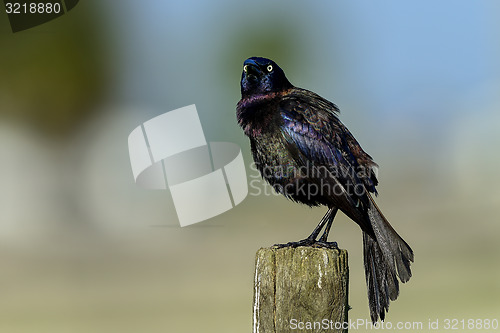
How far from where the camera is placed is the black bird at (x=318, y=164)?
4.31 meters

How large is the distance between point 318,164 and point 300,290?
1306 millimetres

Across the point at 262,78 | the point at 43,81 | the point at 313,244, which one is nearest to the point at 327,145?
the point at 313,244

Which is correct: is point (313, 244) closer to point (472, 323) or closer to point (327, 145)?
point (327, 145)

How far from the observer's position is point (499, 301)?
11156mm

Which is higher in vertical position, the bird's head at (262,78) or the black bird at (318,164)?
the bird's head at (262,78)

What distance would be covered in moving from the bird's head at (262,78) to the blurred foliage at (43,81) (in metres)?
14.6

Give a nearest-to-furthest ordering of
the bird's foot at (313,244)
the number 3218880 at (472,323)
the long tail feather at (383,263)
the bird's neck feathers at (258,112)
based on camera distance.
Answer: the bird's foot at (313,244)
the long tail feather at (383,263)
the bird's neck feathers at (258,112)
the number 3218880 at (472,323)

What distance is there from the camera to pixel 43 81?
61.6 feet

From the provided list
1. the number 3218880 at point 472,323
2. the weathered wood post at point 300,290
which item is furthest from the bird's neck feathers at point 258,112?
the number 3218880 at point 472,323

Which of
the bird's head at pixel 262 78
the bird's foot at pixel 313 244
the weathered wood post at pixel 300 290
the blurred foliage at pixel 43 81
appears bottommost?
the weathered wood post at pixel 300 290

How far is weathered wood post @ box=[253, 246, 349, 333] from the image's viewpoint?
3.50 meters

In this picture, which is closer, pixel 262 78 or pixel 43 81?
pixel 262 78

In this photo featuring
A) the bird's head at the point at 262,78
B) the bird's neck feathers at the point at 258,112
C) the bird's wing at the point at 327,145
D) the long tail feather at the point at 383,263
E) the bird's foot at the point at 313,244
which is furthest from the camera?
the bird's head at the point at 262,78

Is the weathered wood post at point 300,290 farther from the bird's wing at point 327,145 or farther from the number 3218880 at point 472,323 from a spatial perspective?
the number 3218880 at point 472,323
